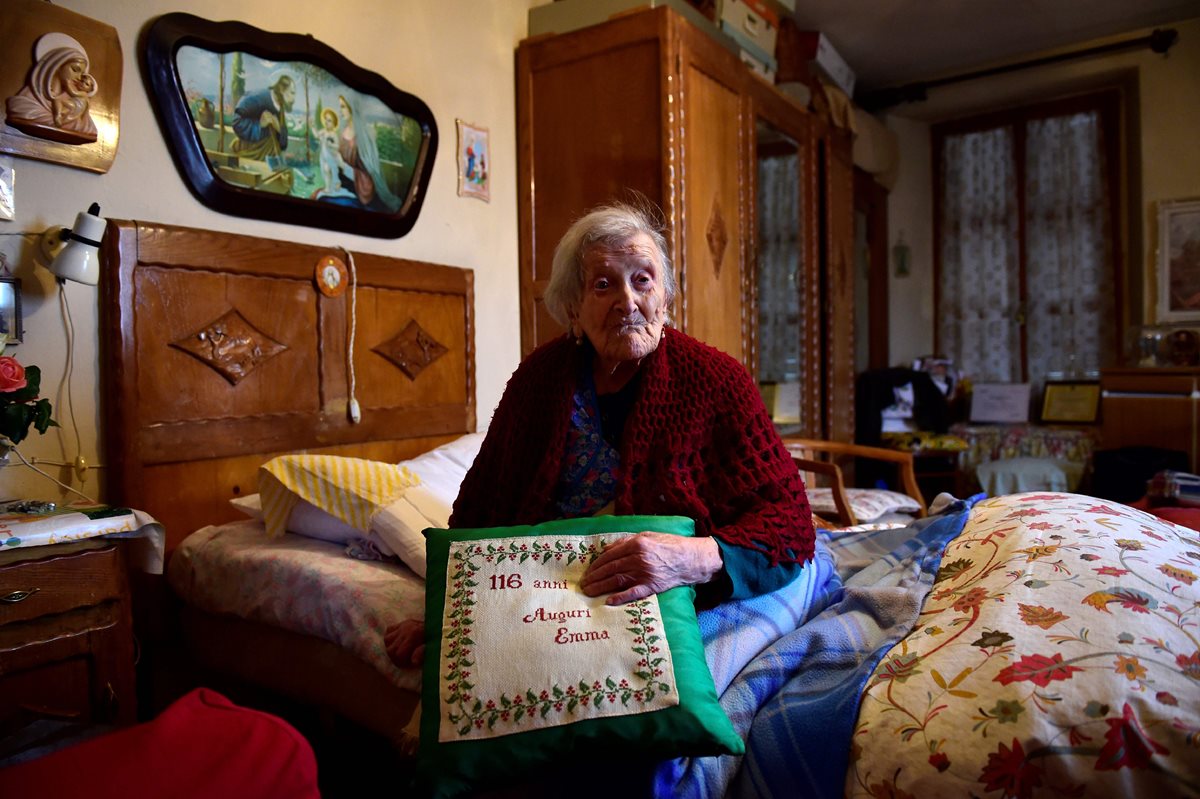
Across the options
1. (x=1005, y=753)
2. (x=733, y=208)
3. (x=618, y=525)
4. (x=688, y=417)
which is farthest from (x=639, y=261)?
(x=733, y=208)

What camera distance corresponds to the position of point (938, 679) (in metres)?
0.93

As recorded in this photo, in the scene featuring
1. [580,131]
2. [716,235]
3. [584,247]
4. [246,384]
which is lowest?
[246,384]

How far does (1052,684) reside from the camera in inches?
33.1

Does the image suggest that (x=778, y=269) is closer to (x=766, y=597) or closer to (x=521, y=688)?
(x=766, y=597)

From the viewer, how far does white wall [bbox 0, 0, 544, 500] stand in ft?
5.35

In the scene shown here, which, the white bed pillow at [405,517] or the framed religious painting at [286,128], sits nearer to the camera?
the white bed pillow at [405,517]

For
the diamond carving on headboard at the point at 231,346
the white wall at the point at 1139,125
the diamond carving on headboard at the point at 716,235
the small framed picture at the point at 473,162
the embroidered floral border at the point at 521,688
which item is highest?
the white wall at the point at 1139,125

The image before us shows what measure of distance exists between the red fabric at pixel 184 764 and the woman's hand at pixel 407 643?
0.27 meters

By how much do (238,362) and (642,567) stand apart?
1.39 metres

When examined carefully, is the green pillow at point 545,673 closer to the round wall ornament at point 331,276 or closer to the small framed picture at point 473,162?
the round wall ornament at point 331,276

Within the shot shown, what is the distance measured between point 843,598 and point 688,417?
1.41ft

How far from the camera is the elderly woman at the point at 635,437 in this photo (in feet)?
4.14

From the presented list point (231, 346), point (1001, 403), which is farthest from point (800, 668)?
point (1001, 403)

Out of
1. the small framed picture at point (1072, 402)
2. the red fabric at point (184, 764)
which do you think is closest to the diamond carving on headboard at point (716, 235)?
the red fabric at point (184, 764)
